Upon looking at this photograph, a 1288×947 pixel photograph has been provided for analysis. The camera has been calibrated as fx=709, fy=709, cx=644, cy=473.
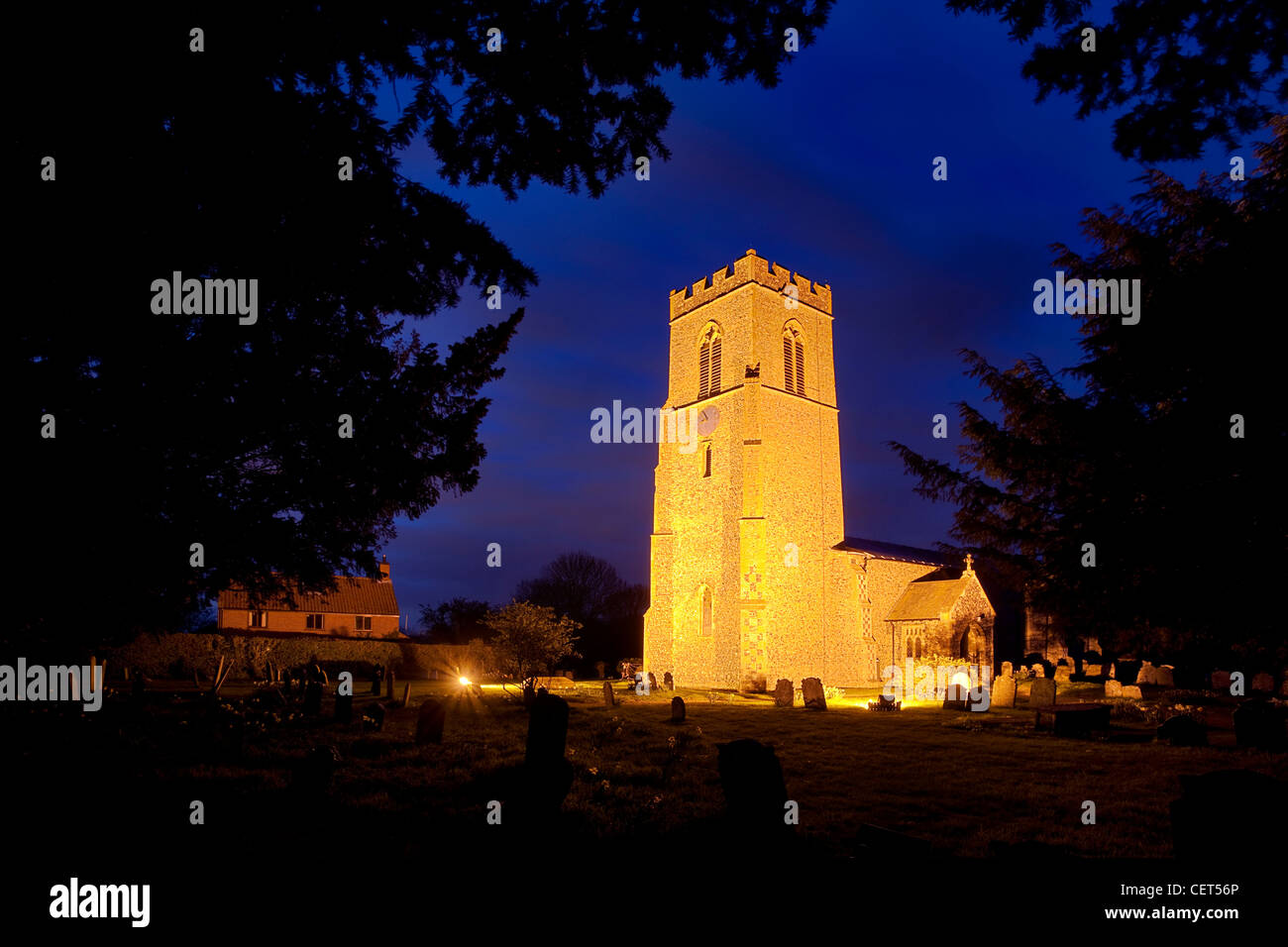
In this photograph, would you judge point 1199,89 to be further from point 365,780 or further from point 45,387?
point 365,780

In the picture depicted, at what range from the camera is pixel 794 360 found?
32.7 metres

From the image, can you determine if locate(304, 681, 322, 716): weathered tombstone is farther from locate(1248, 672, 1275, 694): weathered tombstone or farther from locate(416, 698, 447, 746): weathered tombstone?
locate(1248, 672, 1275, 694): weathered tombstone

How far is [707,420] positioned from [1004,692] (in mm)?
16509

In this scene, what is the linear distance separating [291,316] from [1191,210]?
8081 mm

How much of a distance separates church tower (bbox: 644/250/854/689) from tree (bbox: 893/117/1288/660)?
68.3ft

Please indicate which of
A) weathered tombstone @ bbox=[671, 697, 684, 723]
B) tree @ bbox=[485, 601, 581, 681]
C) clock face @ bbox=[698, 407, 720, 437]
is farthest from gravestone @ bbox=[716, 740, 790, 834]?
clock face @ bbox=[698, 407, 720, 437]

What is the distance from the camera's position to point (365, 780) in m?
8.35

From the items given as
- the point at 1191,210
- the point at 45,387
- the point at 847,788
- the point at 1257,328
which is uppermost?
the point at 1191,210

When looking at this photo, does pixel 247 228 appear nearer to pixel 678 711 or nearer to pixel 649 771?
Result: pixel 649 771

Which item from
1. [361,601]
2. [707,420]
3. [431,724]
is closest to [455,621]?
[361,601]

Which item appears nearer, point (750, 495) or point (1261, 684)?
point (1261, 684)

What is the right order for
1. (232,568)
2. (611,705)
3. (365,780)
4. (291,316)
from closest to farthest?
(291,316)
(232,568)
(365,780)
(611,705)

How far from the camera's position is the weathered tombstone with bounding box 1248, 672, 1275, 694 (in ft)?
72.6
